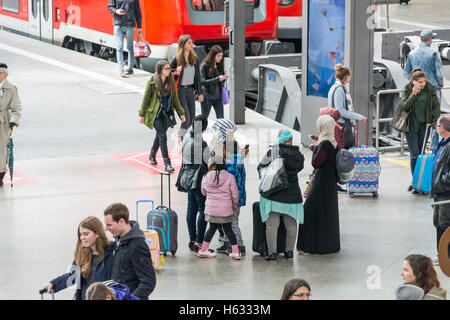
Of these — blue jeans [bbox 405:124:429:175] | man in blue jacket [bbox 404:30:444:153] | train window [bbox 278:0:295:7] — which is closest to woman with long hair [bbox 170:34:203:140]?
blue jeans [bbox 405:124:429:175]

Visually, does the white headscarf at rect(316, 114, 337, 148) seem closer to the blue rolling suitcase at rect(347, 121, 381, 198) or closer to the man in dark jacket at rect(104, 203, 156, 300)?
the blue rolling suitcase at rect(347, 121, 381, 198)

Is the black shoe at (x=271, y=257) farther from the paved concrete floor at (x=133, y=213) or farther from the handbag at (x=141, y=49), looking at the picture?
the handbag at (x=141, y=49)

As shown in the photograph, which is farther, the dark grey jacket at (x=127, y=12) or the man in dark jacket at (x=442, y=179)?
Result: the dark grey jacket at (x=127, y=12)

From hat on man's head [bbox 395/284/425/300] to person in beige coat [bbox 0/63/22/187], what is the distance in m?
7.43

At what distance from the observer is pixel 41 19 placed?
26.4 meters

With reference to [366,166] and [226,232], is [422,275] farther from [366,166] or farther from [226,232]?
[366,166]

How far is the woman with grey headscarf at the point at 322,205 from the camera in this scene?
9.07 m

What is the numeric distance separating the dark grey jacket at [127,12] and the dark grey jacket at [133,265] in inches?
507

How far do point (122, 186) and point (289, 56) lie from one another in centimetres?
863

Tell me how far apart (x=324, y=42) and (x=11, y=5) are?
17.2m

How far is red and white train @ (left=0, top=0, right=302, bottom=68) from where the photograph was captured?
20109mm

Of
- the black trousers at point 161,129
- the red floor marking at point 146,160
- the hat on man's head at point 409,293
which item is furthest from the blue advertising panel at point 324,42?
the hat on man's head at point 409,293

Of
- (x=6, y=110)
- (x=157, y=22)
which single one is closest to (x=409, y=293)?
(x=6, y=110)

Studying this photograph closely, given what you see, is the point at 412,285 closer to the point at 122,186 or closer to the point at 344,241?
the point at 344,241
